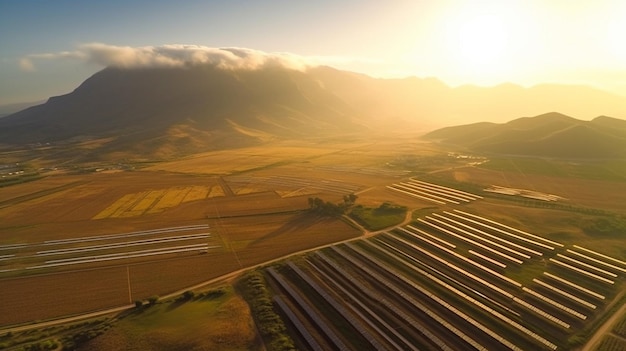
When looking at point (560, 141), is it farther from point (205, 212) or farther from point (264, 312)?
point (264, 312)

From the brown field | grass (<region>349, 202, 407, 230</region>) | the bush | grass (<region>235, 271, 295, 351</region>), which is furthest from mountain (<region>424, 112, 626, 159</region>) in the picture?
the bush

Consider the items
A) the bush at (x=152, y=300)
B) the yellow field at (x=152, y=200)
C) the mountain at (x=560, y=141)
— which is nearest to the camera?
the bush at (x=152, y=300)

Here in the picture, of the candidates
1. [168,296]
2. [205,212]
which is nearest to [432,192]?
[205,212]

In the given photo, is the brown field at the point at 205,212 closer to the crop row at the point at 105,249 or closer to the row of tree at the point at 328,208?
the crop row at the point at 105,249

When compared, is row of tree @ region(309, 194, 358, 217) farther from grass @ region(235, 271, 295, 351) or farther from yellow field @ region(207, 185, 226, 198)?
yellow field @ region(207, 185, 226, 198)

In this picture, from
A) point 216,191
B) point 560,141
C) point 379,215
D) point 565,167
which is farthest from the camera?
point 560,141

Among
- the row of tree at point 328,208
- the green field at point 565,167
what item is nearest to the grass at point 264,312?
the row of tree at point 328,208
